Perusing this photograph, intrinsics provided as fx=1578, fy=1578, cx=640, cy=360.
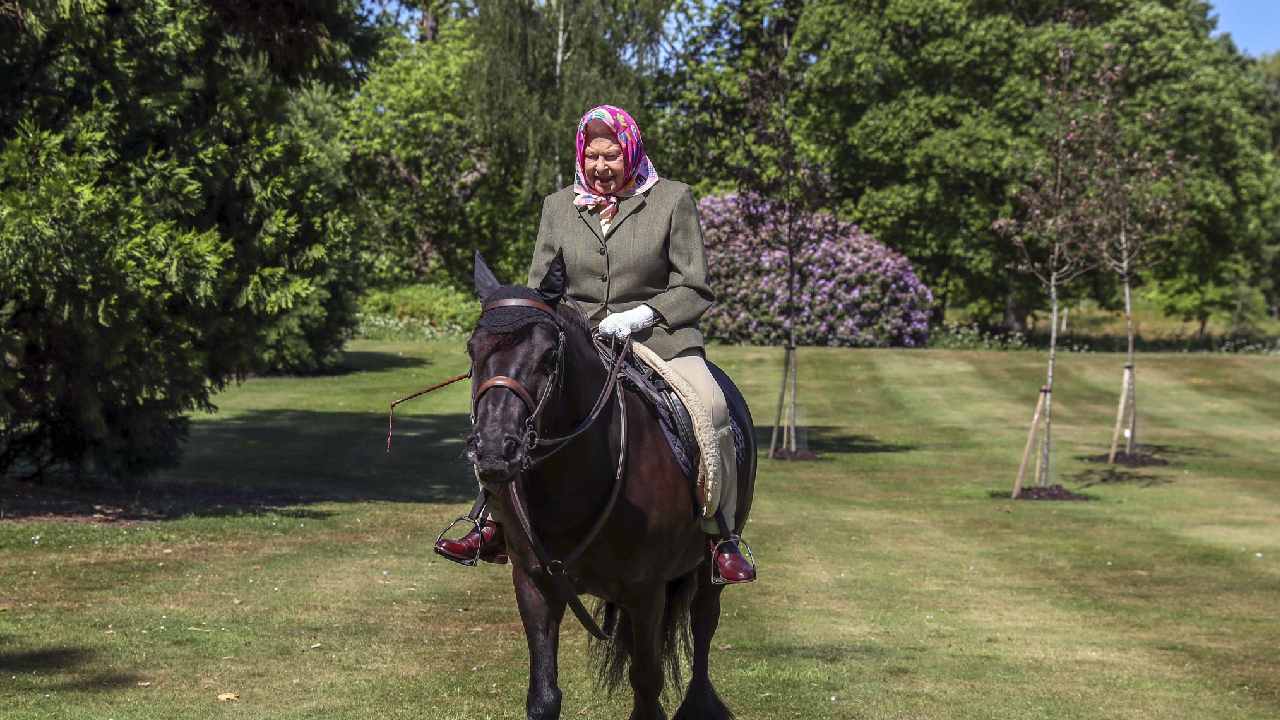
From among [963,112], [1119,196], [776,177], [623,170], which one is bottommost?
[623,170]

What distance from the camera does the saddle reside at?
305 inches

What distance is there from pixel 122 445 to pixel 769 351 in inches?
1343

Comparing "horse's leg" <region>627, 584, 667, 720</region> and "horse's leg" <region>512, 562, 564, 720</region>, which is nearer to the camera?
"horse's leg" <region>512, 562, 564, 720</region>

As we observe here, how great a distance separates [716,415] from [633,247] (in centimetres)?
98

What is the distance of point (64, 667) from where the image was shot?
11.5m

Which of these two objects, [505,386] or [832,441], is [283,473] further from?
[505,386]

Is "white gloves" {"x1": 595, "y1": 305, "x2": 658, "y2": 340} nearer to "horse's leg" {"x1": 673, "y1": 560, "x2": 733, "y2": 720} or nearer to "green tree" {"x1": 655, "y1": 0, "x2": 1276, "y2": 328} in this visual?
"horse's leg" {"x1": 673, "y1": 560, "x2": 733, "y2": 720}

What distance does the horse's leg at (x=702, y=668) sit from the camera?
9281 millimetres

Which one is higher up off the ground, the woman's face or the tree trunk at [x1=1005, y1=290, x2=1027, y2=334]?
the woman's face

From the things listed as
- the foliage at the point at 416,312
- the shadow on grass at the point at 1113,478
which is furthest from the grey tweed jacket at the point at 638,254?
the foliage at the point at 416,312

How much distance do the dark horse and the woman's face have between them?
1.25 meters

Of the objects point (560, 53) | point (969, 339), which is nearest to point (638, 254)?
point (560, 53)

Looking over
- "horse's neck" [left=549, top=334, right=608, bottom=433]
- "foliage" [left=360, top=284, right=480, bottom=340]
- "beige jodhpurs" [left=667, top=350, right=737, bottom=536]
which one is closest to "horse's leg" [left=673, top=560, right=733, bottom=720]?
"beige jodhpurs" [left=667, top=350, right=737, bottom=536]

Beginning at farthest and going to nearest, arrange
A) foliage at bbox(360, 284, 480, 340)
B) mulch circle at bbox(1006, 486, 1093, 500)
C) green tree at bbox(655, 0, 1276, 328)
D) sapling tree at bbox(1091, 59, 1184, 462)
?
foliage at bbox(360, 284, 480, 340)
green tree at bbox(655, 0, 1276, 328)
sapling tree at bbox(1091, 59, 1184, 462)
mulch circle at bbox(1006, 486, 1093, 500)
